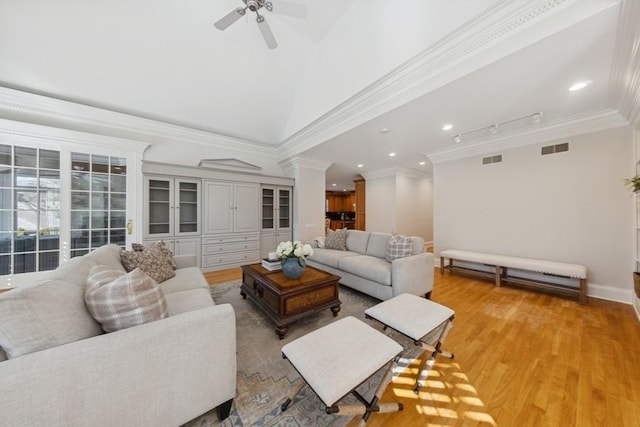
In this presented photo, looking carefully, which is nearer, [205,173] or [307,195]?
[205,173]

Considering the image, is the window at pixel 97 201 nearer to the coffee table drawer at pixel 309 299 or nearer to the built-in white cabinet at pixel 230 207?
the built-in white cabinet at pixel 230 207

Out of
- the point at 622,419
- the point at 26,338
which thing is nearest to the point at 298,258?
the point at 26,338

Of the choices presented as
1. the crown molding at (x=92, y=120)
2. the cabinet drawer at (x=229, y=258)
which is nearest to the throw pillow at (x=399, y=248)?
the cabinet drawer at (x=229, y=258)

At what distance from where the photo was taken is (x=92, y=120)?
11.2ft

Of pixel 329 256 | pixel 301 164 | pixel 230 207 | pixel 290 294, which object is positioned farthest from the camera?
pixel 301 164

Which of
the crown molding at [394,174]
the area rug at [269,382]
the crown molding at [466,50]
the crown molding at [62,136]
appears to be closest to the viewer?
the area rug at [269,382]

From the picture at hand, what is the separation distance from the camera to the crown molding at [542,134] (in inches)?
117

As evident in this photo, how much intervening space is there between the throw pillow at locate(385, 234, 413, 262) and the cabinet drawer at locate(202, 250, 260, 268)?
9.79ft

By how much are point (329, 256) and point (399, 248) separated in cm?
117

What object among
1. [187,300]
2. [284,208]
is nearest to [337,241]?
[284,208]

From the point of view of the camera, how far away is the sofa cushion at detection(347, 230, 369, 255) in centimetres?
382

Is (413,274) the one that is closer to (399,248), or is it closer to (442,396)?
(399,248)

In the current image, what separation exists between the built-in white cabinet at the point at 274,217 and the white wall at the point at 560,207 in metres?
3.79

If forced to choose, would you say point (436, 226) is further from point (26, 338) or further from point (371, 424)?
point (26, 338)
